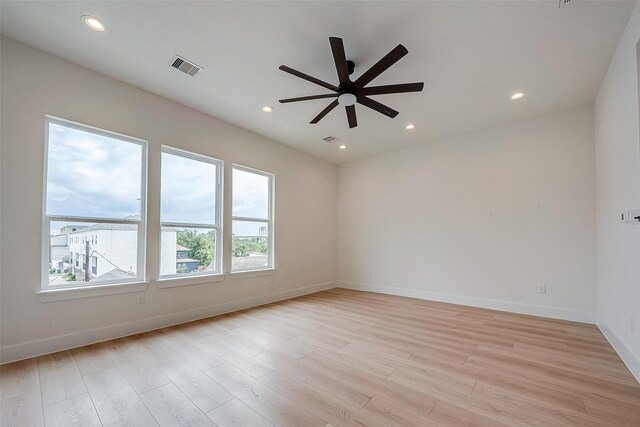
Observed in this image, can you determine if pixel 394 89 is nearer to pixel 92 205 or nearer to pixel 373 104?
pixel 373 104

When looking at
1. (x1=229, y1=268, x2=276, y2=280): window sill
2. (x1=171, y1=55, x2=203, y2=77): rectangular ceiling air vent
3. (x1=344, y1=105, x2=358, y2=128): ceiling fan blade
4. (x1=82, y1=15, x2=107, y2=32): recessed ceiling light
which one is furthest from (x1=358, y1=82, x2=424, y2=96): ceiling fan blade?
(x1=229, y1=268, x2=276, y2=280): window sill

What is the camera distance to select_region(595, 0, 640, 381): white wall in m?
2.33

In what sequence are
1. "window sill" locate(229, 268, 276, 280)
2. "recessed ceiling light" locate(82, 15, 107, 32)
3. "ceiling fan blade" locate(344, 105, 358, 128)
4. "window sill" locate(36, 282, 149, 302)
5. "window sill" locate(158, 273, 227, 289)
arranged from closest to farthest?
1. "recessed ceiling light" locate(82, 15, 107, 32)
2. "window sill" locate(36, 282, 149, 302)
3. "ceiling fan blade" locate(344, 105, 358, 128)
4. "window sill" locate(158, 273, 227, 289)
5. "window sill" locate(229, 268, 276, 280)

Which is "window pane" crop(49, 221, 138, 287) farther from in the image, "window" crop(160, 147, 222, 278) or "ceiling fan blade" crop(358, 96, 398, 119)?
"ceiling fan blade" crop(358, 96, 398, 119)

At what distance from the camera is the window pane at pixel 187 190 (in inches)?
149

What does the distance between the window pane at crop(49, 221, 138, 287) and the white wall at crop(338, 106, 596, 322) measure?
14.5 feet

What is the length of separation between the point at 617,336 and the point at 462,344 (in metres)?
1.57

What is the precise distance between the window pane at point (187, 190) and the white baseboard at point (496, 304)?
3.82 meters

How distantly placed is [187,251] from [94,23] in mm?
2752

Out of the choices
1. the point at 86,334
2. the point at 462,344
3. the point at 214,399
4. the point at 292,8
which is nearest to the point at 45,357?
the point at 86,334

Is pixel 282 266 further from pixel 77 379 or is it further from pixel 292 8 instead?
pixel 292 8

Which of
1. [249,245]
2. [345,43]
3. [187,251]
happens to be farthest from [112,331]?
[345,43]

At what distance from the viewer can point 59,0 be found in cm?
220

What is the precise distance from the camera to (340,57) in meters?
2.23
